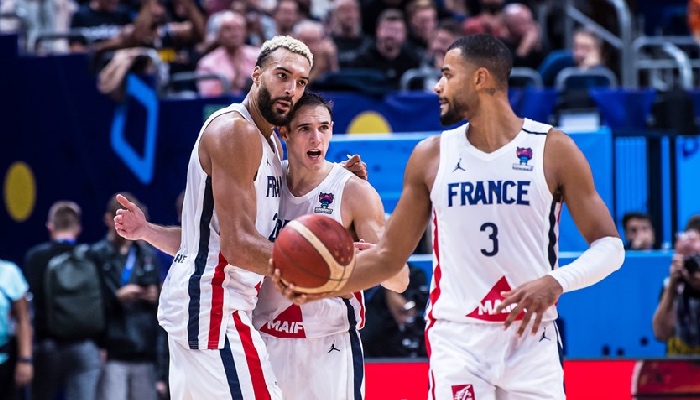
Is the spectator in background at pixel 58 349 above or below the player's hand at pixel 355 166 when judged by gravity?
below

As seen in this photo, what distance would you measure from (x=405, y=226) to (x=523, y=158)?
2.06 feet

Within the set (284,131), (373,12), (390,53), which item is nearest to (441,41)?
Answer: (390,53)

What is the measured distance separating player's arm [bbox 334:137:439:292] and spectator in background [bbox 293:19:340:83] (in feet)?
22.2

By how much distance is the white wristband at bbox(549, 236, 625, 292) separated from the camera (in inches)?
210

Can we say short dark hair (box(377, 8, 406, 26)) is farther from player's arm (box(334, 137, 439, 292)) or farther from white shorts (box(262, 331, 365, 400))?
player's arm (box(334, 137, 439, 292))

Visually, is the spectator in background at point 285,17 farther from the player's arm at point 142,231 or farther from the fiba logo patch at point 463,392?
the fiba logo patch at point 463,392

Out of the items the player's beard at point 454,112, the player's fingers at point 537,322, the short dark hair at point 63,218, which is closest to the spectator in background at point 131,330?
the short dark hair at point 63,218

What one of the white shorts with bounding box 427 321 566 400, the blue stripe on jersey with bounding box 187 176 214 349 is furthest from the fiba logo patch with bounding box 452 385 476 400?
the blue stripe on jersey with bounding box 187 176 214 349

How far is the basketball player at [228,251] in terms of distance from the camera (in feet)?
20.4

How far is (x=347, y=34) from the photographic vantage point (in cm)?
1364

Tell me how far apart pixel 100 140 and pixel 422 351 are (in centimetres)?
530

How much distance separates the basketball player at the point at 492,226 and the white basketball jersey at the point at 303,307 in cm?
113

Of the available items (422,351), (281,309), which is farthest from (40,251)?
(281,309)

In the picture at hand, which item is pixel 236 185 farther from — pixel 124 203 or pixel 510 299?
pixel 510 299
